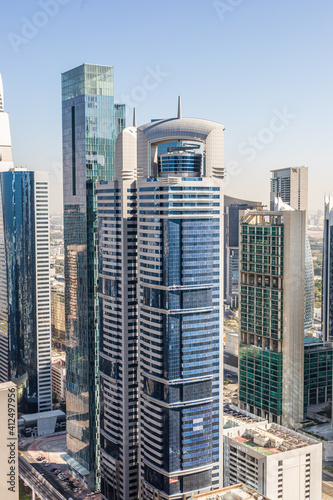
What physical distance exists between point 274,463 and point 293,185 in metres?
65.8

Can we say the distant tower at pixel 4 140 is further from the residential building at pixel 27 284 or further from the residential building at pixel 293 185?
the residential building at pixel 293 185

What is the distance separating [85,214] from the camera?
3875 cm

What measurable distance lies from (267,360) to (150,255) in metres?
18.9

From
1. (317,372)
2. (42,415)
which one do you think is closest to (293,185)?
(317,372)

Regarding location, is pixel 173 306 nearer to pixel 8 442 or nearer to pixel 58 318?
pixel 8 442

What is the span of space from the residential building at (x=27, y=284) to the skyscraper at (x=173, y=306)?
2454cm

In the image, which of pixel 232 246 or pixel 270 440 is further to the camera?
pixel 232 246

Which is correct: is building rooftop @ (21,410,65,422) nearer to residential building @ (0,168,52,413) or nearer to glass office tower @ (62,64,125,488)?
residential building @ (0,168,52,413)

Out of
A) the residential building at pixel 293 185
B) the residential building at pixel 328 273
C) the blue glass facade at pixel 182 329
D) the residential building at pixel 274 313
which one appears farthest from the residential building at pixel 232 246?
the blue glass facade at pixel 182 329

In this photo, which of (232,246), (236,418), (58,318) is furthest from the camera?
(232,246)

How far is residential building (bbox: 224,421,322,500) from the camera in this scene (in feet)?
106

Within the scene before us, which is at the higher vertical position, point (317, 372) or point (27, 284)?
point (27, 284)

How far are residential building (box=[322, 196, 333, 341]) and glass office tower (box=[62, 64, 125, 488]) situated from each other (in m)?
25.6

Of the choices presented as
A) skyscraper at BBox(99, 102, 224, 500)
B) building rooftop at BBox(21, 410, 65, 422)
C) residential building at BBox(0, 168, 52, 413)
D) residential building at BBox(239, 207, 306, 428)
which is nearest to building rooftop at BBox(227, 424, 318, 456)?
skyscraper at BBox(99, 102, 224, 500)
